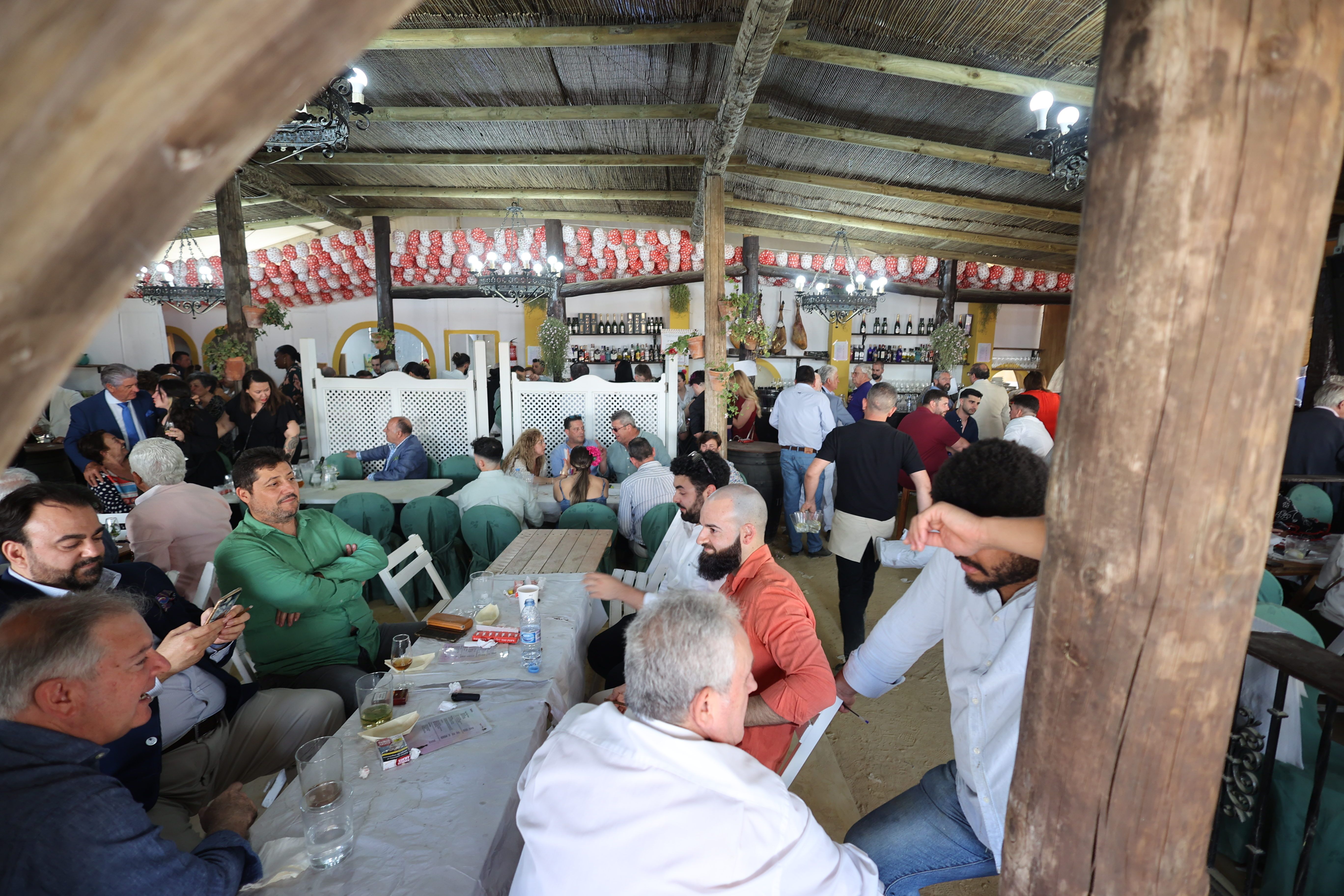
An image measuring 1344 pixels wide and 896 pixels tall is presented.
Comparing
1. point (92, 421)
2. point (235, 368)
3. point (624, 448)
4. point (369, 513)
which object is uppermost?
point (235, 368)

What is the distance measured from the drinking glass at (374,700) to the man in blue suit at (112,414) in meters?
4.01

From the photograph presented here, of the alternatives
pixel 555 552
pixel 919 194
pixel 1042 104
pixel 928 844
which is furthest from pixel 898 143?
pixel 928 844

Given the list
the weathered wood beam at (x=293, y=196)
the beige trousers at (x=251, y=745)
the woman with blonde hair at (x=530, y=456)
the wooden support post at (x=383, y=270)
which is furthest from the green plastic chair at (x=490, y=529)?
the wooden support post at (x=383, y=270)

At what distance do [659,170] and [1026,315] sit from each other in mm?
9028

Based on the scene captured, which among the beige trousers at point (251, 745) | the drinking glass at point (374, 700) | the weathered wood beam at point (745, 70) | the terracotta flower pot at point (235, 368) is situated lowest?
the beige trousers at point (251, 745)

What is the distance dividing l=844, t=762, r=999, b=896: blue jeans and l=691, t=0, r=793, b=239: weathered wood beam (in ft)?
11.2

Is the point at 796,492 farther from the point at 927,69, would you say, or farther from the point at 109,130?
the point at 109,130

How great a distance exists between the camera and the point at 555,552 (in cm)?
356

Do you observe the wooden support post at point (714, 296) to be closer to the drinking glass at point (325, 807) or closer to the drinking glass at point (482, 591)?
the drinking glass at point (482, 591)

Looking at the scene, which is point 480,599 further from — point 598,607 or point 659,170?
point 659,170

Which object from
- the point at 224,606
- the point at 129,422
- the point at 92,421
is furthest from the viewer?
the point at 129,422

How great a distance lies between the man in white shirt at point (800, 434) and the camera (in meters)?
5.75

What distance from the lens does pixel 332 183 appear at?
8.80m

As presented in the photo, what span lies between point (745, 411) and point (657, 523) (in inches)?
124
